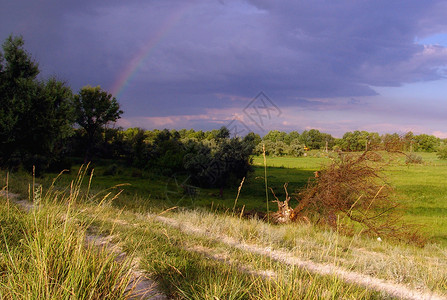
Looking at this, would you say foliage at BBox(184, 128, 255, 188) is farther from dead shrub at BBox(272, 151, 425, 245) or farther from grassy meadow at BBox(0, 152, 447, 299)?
grassy meadow at BBox(0, 152, 447, 299)

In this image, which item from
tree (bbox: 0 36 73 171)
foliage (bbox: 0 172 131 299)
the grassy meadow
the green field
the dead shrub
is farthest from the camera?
tree (bbox: 0 36 73 171)

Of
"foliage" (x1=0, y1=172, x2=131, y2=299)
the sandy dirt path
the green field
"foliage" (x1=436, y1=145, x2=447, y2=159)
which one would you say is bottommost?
the green field

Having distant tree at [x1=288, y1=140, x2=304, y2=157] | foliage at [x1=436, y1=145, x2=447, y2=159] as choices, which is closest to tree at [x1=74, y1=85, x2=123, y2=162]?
distant tree at [x1=288, y1=140, x2=304, y2=157]

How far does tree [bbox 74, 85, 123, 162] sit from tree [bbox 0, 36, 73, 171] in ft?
73.0

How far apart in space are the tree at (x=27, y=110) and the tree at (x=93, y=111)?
73.0ft

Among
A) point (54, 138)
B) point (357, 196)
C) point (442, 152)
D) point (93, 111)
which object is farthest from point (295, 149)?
point (357, 196)

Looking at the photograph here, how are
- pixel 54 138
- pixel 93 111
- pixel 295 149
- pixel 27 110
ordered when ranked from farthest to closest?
pixel 295 149 < pixel 93 111 < pixel 54 138 < pixel 27 110

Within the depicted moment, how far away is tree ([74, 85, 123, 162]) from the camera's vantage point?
4619cm

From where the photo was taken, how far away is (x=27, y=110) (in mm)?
22281

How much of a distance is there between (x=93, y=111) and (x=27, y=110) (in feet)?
82.5

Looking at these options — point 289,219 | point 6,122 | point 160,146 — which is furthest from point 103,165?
point 289,219

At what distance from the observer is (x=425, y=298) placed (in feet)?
16.7

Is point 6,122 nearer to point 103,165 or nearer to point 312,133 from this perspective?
point 103,165

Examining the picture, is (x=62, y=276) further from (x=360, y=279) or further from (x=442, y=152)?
(x=442, y=152)
